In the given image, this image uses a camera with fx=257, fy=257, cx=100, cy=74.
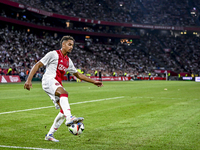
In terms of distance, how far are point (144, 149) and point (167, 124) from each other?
2.82 meters

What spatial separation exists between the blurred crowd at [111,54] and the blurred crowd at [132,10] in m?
6.42

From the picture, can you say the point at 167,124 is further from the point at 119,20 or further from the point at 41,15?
the point at 119,20

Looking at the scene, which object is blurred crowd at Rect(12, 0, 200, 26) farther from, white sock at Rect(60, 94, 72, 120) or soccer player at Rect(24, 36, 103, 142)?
white sock at Rect(60, 94, 72, 120)

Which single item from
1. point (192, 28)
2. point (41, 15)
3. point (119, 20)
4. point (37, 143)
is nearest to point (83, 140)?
point (37, 143)

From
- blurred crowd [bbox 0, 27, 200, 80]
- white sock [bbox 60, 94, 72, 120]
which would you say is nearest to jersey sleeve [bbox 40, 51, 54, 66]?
white sock [bbox 60, 94, 72, 120]

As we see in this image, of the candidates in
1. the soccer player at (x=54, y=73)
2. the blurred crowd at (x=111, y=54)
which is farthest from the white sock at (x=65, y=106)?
the blurred crowd at (x=111, y=54)

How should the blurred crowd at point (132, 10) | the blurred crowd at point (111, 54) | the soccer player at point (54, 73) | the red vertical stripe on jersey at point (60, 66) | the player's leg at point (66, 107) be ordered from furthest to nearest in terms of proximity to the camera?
the blurred crowd at point (132, 10)
the blurred crowd at point (111, 54)
the red vertical stripe on jersey at point (60, 66)
the soccer player at point (54, 73)
the player's leg at point (66, 107)

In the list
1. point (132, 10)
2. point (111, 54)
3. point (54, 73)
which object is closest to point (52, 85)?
point (54, 73)

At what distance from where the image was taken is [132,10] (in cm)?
8800

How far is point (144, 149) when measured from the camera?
4.82 meters

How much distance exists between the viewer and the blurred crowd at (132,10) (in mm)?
72500

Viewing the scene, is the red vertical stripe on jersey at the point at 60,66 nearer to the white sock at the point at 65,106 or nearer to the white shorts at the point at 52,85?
the white shorts at the point at 52,85

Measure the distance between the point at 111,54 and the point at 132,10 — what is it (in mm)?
23370

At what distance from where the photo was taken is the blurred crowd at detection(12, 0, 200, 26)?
72500 millimetres
